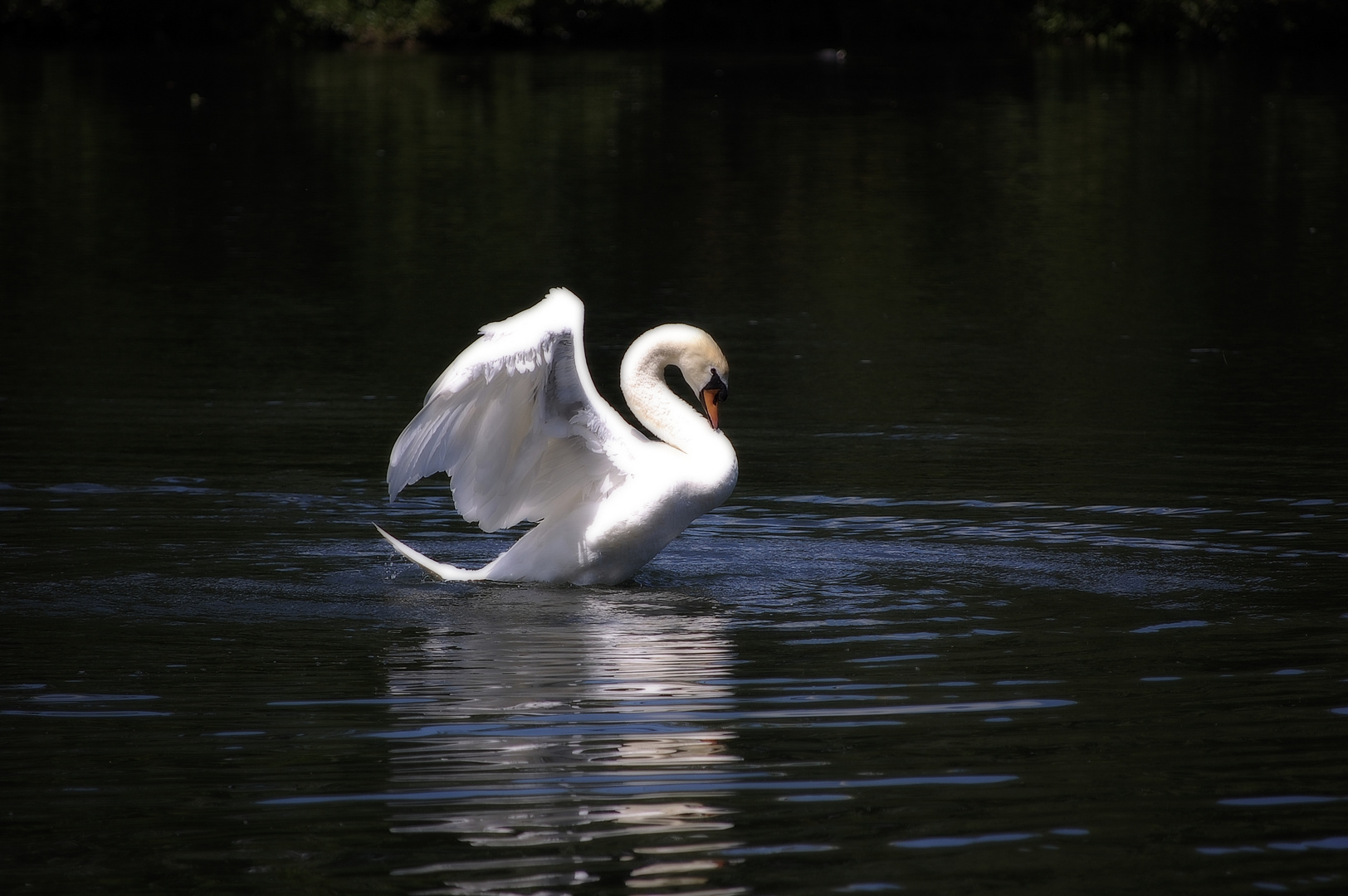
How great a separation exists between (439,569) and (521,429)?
686 mm

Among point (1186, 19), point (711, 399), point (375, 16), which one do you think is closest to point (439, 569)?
point (711, 399)

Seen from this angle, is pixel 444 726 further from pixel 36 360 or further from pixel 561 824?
pixel 36 360

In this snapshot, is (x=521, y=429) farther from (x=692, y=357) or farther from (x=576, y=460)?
(x=692, y=357)

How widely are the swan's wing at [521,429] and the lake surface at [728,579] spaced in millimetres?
443

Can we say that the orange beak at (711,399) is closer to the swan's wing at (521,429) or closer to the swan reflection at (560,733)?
the swan's wing at (521,429)

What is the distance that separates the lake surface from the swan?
0.24 meters

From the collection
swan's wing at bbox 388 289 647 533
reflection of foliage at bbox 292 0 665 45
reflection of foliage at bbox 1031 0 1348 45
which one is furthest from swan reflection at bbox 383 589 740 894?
reflection of foliage at bbox 292 0 665 45

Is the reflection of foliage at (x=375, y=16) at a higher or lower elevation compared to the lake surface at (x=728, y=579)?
higher

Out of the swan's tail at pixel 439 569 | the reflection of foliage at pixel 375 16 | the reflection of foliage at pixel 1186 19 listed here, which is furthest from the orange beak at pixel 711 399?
the reflection of foliage at pixel 375 16

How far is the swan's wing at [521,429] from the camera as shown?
6652 millimetres

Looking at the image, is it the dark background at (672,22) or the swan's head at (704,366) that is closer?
the swan's head at (704,366)

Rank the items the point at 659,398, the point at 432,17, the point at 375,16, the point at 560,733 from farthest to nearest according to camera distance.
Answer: the point at 432,17 → the point at 375,16 → the point at 659,398 → the point at 560,733

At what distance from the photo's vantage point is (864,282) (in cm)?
1659

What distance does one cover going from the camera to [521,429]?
725 centimetres
